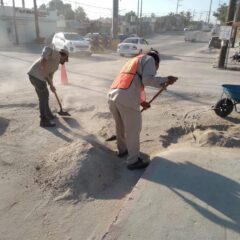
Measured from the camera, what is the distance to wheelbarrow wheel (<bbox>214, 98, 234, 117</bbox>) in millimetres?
7742

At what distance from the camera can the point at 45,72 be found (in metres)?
7.06

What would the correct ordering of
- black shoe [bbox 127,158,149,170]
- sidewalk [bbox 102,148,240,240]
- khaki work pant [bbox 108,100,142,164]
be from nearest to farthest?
sidewalk [bbox 102,148,240,240]
khaki work pant [bbox 108,100,142,164]
black shoe [bbox 127,158,149,170]

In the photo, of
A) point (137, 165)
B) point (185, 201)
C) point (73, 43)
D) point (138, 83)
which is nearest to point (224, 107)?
point (137, 165)

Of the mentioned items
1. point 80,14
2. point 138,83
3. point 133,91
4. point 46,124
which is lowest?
point 80,14

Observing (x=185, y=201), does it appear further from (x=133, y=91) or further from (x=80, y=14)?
(x=80, y=14)

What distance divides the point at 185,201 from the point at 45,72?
4131mm

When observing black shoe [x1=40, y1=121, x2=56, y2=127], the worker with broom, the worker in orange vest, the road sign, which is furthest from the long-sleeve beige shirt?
the road sign

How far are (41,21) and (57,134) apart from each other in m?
46.3

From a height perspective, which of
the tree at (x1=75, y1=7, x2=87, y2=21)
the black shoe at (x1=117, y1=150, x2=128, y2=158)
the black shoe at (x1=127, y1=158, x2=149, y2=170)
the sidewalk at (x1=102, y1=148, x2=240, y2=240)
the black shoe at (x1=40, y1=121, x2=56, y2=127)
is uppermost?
the sidewalk at (x1=102, y1=148, x2=240, y2=240)

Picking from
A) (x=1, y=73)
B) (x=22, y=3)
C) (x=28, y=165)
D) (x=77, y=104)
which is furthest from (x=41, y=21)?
(x=28, y=165)

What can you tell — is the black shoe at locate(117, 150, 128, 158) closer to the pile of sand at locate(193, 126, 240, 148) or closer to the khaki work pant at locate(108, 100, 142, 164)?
the khaki work pant at locate(108, 100, 142, 164)

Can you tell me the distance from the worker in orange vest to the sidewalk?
16.0 inches

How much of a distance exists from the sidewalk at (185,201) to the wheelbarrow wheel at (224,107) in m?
2.40

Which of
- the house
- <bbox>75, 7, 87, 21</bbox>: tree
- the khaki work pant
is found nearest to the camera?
the khaki work pant
